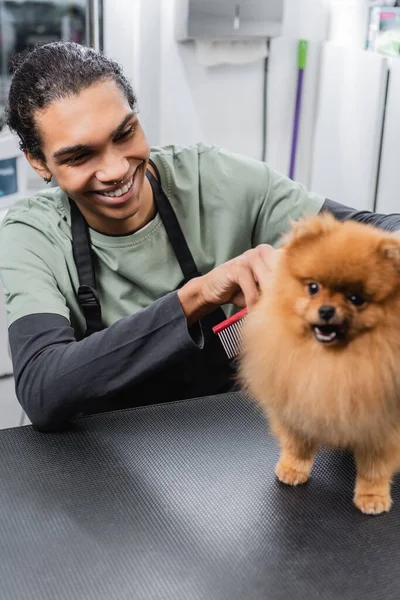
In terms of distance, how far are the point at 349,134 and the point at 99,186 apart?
1487 millimetres

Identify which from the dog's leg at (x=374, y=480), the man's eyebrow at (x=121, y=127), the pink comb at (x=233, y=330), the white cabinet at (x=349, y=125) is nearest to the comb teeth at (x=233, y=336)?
the pink comb at (x=233, y=330)

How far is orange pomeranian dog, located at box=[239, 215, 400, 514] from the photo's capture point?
771mm

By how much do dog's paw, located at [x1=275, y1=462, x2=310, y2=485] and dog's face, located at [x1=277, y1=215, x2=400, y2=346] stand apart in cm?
22

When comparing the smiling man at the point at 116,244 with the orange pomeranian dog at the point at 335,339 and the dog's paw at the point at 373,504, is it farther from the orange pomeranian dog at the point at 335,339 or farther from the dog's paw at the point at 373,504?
the dog's paw at the point at 373,504

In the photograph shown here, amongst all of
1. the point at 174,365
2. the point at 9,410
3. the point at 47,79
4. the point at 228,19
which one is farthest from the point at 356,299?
the point at 228,19

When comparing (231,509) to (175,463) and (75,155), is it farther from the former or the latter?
(75,155)

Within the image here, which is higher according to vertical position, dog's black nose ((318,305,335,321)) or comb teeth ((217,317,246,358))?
dog's black nose ((318,305,335,321))

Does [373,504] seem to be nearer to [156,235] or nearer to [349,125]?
[156,235]

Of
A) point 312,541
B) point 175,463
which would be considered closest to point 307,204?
point 175,463

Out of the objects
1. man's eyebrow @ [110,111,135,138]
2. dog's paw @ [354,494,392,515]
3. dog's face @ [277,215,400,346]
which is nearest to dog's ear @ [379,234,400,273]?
dog's face @ [277,215,400,346]

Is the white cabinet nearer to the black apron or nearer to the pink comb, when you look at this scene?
the black apron

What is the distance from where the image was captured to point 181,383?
135cm

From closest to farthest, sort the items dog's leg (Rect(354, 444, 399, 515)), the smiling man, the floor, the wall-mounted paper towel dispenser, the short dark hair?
dog's leg (Rect(354, 444, 399, 515)), the smiling man, the short dark hair, the floor, the wall-mounted paper towel dispenser

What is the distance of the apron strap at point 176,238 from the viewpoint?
133 cm
